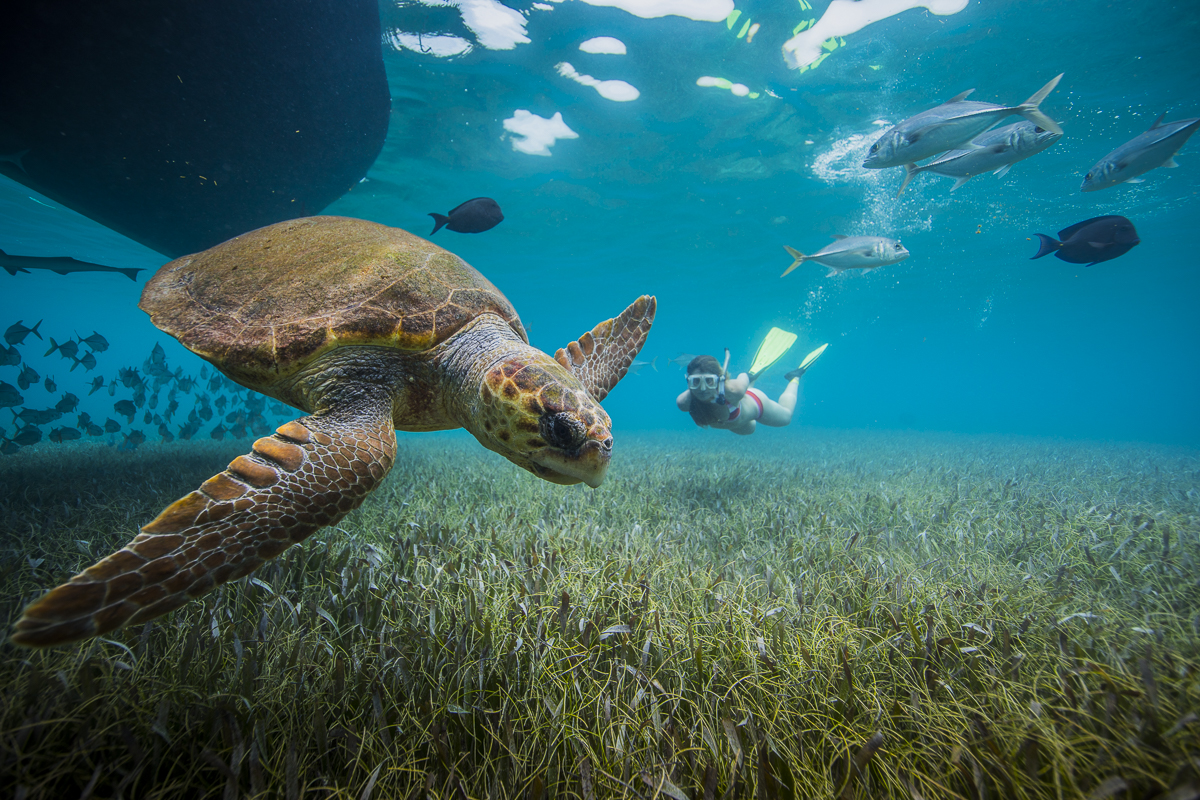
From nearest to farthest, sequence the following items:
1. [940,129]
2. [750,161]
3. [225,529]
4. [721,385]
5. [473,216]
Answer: [225,529] → [940,129] → [473,216] → [721,385] → [750,161]

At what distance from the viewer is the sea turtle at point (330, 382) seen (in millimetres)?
1355

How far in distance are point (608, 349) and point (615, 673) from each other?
6.82 ft

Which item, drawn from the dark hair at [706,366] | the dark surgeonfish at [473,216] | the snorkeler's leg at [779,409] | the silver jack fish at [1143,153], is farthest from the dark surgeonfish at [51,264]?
the silver jack fish at [1143,153]

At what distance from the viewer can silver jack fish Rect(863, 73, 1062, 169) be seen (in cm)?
450

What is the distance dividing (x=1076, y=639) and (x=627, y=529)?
2.37m

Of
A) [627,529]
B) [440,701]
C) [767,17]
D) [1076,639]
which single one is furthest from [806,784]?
[767,17]

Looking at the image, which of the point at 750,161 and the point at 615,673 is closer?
the point at 615,673

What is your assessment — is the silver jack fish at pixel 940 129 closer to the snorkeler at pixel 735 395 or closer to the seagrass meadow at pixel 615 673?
the snorkeler at pixel 735 395

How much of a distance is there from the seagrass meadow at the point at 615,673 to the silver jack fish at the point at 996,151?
4306 millimetres

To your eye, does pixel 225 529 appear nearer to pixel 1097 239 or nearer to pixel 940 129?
pixel 940 129

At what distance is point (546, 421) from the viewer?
1901 mm

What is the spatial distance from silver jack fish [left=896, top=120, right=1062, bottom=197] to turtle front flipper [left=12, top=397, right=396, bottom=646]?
6405 mm

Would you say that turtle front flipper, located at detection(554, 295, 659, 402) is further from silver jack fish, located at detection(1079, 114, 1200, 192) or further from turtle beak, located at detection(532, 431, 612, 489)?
silver jack fish, located at detection(1079, 114, 1200, 192)

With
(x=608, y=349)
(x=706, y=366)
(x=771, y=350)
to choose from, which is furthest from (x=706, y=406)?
(x=608, y=349)
